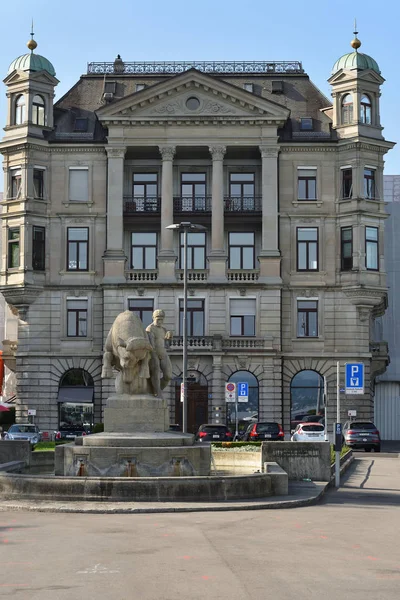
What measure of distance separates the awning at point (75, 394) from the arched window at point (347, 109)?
2202cm

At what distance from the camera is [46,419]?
6625 centimetres

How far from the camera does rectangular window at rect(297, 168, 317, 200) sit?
224 feet

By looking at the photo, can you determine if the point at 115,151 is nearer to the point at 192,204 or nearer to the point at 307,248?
the point at 192,204

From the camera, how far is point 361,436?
5775 cm

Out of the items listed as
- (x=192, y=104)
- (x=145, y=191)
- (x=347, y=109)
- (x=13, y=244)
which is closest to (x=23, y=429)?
(x=13, y=244)

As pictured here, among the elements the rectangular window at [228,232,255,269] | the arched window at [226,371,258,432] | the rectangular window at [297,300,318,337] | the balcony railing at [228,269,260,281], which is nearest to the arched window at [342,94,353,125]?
the rectangular window at [228,232,255,269]

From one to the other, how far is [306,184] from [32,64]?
17995 mm

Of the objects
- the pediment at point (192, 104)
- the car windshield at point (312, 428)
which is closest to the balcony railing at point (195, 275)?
the pediment at point (192, 104)

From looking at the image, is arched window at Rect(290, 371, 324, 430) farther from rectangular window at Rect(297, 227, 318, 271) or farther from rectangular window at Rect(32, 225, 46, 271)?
rectangular window at Rect(32, 225, 46, 271)

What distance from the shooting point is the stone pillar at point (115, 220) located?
219 feet

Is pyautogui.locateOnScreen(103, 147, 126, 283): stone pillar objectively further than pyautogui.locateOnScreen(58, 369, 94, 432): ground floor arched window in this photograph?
Yes

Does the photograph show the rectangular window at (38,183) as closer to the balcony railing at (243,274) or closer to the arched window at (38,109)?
the arched window at (38,109)

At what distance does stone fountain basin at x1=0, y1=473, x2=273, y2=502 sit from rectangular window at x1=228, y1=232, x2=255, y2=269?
45.0 metres

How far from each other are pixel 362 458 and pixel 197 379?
734 inches
